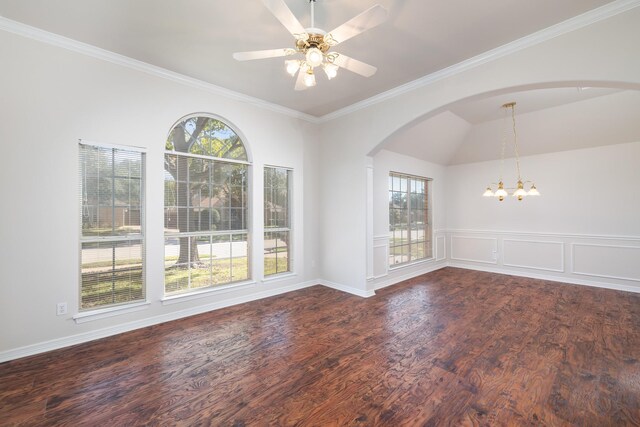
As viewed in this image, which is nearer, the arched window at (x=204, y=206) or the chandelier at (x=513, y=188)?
the arched window at (x=204, y=206)

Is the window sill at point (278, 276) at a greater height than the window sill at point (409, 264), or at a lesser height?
greater

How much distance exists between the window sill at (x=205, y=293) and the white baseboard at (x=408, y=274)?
216 centimetres

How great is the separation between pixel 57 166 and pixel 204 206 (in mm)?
1492

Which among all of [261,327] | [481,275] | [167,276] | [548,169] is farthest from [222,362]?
[548,169]

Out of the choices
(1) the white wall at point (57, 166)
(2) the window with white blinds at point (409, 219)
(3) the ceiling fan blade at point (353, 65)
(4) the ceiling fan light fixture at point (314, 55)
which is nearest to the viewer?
(4) the ceiling fan light fixture at point (314, 55)

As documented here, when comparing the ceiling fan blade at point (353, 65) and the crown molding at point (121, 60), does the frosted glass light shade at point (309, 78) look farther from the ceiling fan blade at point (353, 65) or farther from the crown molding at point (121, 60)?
the crown molding at point (121, 60)

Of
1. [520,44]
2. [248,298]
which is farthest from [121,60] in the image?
[520,44]

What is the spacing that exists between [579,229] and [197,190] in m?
6.66

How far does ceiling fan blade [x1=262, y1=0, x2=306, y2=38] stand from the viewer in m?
1.64

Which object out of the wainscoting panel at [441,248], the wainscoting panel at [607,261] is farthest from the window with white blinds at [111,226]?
the wainscoting panel at [607,261]

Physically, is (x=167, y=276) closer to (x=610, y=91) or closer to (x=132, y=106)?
(x=132, y=106)

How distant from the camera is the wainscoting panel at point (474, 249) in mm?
5996

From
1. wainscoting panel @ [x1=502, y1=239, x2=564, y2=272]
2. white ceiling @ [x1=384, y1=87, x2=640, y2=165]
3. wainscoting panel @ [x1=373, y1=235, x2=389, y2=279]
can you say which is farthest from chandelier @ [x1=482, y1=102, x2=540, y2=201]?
wainscoting panel @ [x1=373, y1=235, x2=389, y2=279]

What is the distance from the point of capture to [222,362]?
2430mm
